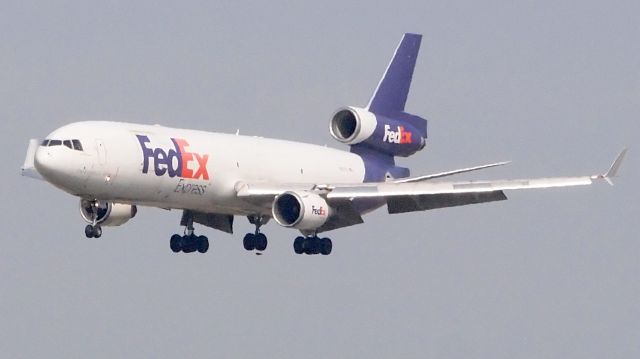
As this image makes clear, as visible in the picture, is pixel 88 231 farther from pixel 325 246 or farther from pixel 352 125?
pixel 352 125

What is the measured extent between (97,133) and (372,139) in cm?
1426

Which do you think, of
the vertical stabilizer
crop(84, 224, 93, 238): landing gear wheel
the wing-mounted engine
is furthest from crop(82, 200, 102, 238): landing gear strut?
the vertical stabilizer

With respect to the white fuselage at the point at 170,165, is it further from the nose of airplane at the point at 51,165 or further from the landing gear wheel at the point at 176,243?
the landing gear wheel at the point at 176,243

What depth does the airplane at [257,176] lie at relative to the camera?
80.1 m

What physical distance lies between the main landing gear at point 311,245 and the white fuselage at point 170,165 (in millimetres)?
1840

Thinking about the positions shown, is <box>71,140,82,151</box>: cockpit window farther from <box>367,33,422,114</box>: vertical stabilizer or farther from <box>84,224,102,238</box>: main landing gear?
<box>367,33,422,114</box>: vertical stabilizer

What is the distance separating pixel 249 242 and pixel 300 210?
5.57 meters

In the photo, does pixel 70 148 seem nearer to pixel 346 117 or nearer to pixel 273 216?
pixel 273 216

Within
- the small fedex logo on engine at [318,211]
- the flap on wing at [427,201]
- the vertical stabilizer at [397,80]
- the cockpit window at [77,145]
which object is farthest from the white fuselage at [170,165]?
the vertical stabilizer at [397,80]

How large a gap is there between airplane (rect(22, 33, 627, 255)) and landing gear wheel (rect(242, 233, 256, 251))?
4 cm

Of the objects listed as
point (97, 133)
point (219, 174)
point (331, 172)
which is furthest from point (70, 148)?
point (331, 172)

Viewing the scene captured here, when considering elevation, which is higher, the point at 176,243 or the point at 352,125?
the point at 352,125

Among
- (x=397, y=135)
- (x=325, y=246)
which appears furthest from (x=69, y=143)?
(x=397, y=135)

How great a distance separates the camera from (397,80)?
310ft
